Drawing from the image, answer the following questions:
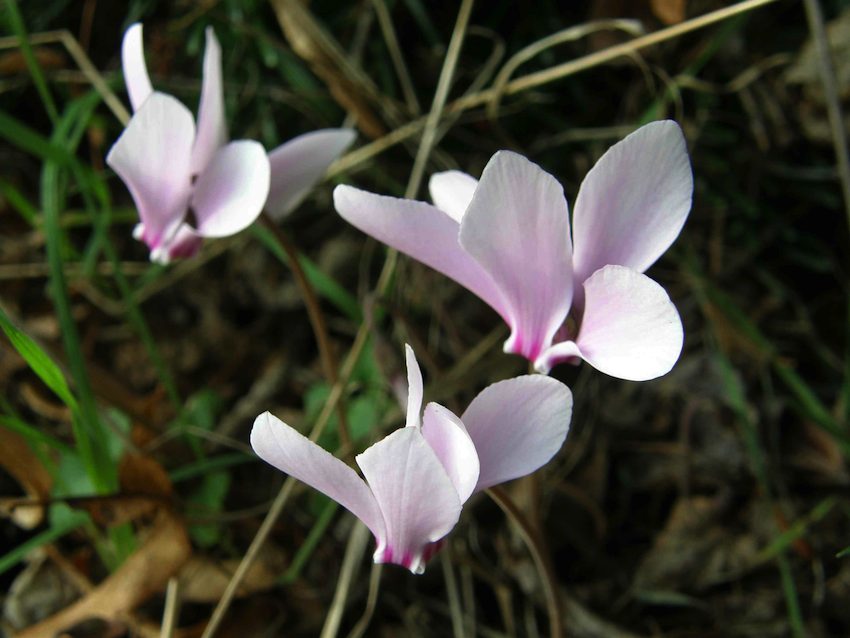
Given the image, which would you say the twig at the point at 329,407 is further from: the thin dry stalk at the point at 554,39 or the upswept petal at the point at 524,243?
the upswept petal at the point at 524,243

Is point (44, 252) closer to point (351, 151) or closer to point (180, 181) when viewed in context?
point (351, 151)

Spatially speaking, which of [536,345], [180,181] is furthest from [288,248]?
Result: [536,345]

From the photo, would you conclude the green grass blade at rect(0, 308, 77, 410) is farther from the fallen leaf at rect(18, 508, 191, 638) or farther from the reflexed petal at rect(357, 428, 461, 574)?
the reflexed petal at rect(357, 428, 461, 574)

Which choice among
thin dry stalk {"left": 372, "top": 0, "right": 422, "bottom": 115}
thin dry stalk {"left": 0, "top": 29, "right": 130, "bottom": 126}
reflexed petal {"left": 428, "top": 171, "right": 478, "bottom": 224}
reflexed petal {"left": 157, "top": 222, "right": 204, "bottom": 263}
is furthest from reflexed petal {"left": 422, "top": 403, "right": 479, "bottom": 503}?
thin dry stalk {"left": 372, "top": 0, "right": 422, "bottom": 115}

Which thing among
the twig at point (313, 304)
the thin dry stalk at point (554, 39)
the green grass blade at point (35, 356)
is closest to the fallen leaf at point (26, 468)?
the green grass blade at point (35, 356)

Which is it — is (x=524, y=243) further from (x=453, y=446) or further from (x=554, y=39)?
(x=554, y=39)

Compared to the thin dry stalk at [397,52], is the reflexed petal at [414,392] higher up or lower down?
higher up
